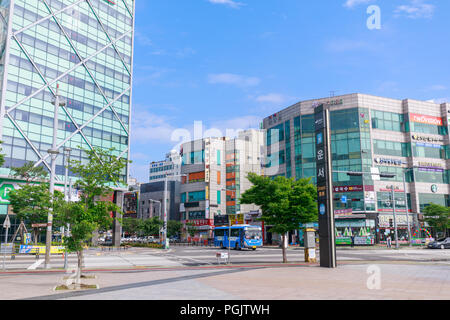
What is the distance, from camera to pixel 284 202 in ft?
88.0

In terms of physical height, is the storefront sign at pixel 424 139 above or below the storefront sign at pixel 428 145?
above

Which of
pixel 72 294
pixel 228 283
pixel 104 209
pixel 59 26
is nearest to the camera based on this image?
pixel 72 294

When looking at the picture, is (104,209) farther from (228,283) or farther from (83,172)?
(228,283)

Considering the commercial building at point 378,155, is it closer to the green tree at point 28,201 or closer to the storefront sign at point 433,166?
the storefront sign at point 433,166

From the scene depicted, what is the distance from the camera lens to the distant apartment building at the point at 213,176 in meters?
103

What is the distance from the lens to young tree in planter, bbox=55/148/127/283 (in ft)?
49.6

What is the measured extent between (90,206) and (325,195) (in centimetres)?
1352

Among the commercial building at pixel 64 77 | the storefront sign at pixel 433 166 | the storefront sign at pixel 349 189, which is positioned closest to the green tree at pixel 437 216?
the storefront sign at pixel 433 166

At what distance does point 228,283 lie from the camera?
14992mm

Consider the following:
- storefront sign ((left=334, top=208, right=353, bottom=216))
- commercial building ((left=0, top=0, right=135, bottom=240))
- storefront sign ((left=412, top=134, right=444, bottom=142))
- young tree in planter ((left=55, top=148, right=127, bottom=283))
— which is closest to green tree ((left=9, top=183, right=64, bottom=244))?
commercial building ((left=0, top=0, right=135, bottom=240))

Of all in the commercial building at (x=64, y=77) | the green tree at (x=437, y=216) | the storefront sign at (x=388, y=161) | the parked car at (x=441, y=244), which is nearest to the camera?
the parked car at (x=441, y=244)

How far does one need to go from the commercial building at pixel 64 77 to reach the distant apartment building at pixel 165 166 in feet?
333

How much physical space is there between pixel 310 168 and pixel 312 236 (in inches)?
1699
